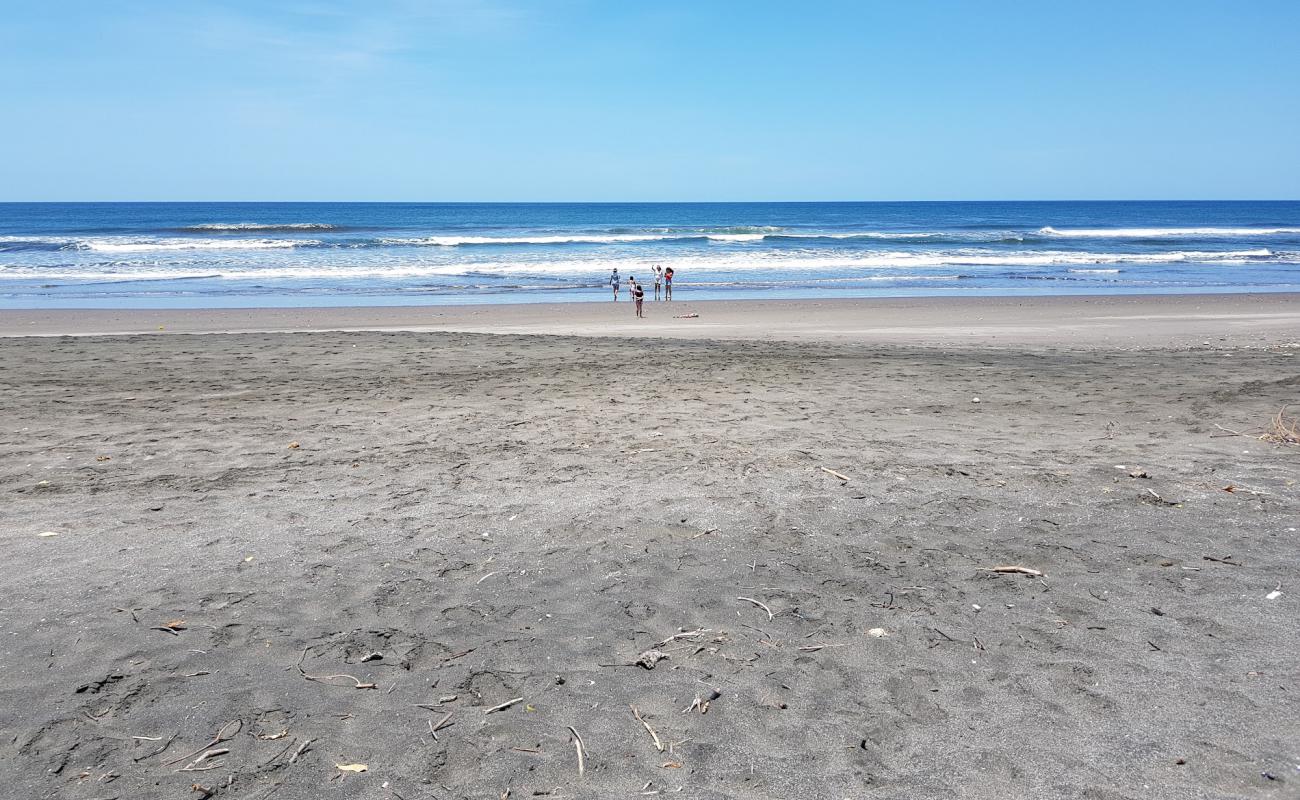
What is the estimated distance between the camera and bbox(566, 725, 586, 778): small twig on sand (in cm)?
334

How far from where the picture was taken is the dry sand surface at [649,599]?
339 centimetres

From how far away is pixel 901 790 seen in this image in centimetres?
321

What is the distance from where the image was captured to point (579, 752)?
3447 millimetres

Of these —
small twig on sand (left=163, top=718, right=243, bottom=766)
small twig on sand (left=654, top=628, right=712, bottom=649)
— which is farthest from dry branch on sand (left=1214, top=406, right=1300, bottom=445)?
small twig on sand (left=163, top=718, right=243, bottom=766)

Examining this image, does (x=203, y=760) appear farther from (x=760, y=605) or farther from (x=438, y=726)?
(x=760, y=605)

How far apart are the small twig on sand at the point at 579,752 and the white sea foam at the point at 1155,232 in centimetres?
6616

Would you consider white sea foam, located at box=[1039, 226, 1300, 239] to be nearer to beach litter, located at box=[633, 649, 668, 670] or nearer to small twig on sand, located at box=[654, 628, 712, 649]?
small twig on sand, located at box=[654, 628, 712, 649]

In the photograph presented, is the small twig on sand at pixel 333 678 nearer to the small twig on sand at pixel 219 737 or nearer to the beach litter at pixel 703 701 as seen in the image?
the small twig on sand at pixel 219 737

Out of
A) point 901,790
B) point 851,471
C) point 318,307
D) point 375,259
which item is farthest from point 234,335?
point 375,259

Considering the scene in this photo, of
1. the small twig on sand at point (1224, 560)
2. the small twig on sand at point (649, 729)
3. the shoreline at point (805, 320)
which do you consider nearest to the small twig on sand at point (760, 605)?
the small twig on sand at point (649, 729)

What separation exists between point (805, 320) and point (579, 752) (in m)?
17.5

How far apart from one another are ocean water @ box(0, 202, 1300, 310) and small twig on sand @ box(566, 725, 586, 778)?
22.4 metres

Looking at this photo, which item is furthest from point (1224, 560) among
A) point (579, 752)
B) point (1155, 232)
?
point (1155, 232)

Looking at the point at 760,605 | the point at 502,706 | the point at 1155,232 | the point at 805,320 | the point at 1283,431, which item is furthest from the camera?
the point at 1155,232
